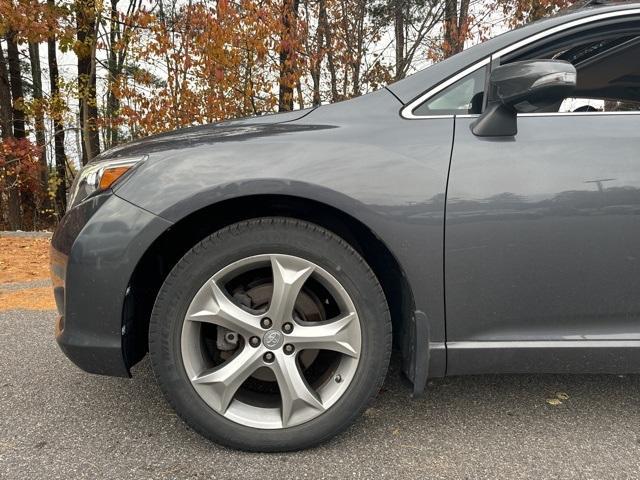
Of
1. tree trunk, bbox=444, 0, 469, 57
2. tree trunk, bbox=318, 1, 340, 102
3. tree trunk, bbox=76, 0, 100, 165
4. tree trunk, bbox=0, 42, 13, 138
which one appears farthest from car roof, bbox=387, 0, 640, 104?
tree trunk, bbox=0, 42, 13, 138

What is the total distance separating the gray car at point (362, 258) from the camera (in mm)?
1743

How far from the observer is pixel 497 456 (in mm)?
1847

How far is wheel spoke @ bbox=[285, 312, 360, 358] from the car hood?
0.77 m

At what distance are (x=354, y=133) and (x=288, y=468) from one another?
4.12 feet

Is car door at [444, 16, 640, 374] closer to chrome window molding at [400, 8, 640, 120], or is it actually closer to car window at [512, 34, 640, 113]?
chrome window molding at [400, 8, 640, 120]

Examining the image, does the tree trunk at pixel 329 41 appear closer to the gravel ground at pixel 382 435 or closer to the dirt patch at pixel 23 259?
the dirt patch at pixel 23 259

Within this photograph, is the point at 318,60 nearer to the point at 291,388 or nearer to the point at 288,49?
the point at 288,49

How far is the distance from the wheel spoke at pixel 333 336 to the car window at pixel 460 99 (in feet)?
2.77

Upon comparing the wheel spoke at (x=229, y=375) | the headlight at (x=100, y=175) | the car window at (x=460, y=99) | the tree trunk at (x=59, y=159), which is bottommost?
the wheel spoke at (x=229, y=375)

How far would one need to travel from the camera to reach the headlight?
6.11 feet

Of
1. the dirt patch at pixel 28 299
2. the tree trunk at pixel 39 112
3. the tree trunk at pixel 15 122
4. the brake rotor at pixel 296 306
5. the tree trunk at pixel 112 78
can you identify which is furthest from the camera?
the tree trunk at pixel 15 122

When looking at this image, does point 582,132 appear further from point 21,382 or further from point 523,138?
point 21,382

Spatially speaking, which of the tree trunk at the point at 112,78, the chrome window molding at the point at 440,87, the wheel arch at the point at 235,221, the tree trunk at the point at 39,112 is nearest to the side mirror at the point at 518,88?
the chrome window molding at the point at 440,87

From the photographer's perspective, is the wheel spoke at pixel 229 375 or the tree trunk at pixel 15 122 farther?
the tree trunk at pixel 15 122
